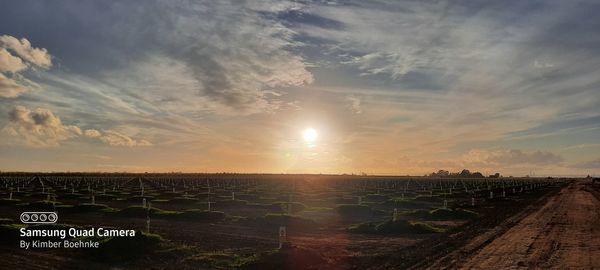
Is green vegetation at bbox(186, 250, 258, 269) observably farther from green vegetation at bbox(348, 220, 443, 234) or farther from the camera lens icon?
the camera lens icon

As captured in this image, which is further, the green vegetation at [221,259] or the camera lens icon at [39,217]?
the camera lens icon at [39,217]

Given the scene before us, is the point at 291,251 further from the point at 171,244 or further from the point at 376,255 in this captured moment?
the point at 171,244

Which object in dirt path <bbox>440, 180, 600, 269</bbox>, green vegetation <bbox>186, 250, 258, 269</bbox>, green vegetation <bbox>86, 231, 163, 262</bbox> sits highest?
green vegetation <bbox>86, 231, 163, 262</bbox>

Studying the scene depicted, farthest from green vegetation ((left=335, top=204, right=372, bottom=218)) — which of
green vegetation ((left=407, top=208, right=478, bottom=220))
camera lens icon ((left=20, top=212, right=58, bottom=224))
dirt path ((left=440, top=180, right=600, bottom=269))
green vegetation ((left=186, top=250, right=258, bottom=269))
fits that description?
green vegetation ((left=186, top=250, right=258, bottom=269))

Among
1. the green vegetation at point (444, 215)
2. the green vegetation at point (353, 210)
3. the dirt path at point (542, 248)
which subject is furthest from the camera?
the green vegetation at point (353, 210)

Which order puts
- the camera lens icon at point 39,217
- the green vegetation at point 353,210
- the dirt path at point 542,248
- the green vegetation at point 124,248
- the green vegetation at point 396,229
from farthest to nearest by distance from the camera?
the green vegetation at point 353,210, the camera lens icon at point 39,217, the green vegetation at point 396,229, the green vegetation at point 124,248, the dirt path at point 542,248

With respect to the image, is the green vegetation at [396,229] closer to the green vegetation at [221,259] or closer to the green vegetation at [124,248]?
the green vegetation at [221,259]

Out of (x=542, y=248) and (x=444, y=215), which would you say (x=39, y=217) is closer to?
(x=542, y=248)

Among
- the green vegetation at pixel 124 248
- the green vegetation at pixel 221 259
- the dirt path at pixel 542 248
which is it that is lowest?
the green vegetation at pixel 221 259

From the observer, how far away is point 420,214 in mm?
48031

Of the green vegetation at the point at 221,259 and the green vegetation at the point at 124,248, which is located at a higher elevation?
the green vegetation at the point at 124,248

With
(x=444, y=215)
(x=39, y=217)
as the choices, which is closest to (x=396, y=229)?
(x=444, y=215)

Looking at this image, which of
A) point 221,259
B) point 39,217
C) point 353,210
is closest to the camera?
point 221,259

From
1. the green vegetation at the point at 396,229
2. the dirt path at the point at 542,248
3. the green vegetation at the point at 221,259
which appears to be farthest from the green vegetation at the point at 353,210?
the green vegetation at the point at 221,259
